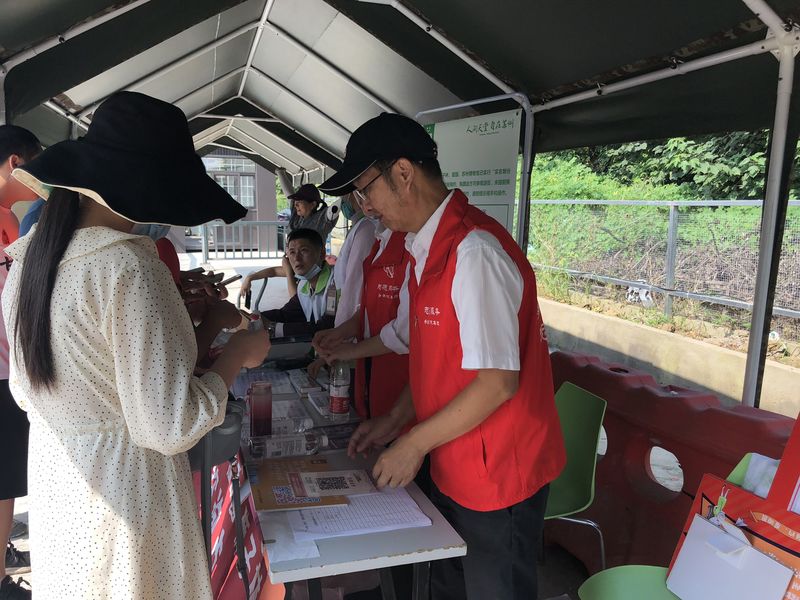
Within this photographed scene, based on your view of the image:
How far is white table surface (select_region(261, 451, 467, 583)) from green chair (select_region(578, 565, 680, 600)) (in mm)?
615

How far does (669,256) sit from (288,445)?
18.2ft

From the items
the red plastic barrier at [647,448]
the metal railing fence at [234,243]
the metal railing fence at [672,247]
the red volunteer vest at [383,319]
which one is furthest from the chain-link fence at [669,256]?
the metal railing fence at [234,243]

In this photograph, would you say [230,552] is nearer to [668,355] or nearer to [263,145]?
[668,355]

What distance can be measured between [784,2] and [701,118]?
497mm

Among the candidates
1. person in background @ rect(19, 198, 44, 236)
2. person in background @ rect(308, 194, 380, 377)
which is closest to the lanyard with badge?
person in background @ rect(308, 194, 380, 377)

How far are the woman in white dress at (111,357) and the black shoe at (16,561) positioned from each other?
5.49 ft

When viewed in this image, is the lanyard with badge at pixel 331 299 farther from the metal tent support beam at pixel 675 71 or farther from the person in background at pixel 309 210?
the metal tent support beam at pixel 675 71

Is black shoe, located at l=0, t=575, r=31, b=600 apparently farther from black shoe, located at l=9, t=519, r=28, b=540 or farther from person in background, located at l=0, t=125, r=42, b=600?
black shoe, located at l=9, t=519, r=28, b=540

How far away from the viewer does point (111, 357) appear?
3.24 ft

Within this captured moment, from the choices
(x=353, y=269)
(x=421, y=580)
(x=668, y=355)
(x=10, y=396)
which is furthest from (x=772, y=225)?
(x=668, y=355)

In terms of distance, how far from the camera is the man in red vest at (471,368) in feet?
3.98

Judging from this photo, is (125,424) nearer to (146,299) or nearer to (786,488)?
(146,299)

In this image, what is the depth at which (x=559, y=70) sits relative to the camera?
2719mm

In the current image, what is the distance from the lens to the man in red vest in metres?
1.21
